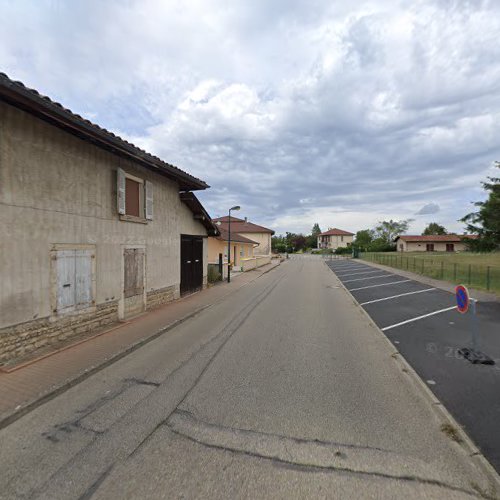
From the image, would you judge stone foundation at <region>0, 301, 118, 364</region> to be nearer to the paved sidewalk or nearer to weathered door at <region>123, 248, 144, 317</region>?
the paved sidewalk

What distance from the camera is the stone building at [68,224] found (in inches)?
205

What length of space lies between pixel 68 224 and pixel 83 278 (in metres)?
1.30

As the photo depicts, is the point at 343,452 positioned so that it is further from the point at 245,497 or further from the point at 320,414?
the point at 245,497

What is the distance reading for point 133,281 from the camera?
8859 mm

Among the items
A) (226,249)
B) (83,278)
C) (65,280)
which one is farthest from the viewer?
(226,249)

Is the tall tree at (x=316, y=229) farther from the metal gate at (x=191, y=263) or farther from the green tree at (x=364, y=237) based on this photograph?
the metal gate at (x=191, y=263)

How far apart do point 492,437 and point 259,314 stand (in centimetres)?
686

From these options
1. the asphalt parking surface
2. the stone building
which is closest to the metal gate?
the stone building

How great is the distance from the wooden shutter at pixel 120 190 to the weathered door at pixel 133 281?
3.99 feet

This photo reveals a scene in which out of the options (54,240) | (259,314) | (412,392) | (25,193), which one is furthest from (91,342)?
(412,392)

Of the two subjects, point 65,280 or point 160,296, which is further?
point 160,296

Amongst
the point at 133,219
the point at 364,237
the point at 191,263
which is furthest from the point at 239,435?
the point at 364,237

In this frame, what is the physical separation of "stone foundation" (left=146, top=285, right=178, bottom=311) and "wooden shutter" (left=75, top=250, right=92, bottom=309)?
2676mm

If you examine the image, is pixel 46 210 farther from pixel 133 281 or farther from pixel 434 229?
pixel 434 229
